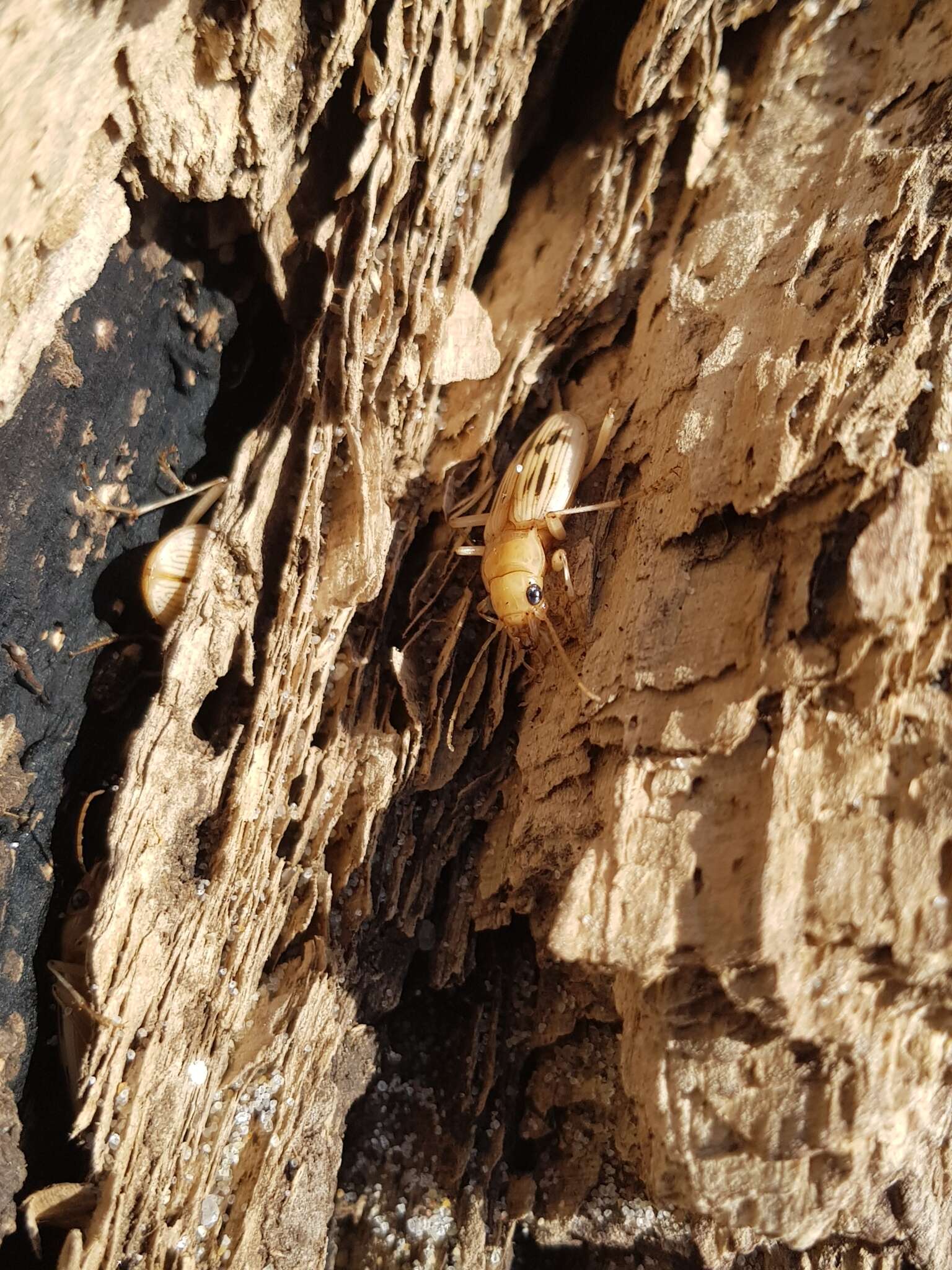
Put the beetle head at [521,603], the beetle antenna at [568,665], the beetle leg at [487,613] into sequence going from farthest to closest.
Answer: the beetle leg at [487,613] < the beetle head at [521,603] < the beetle antenna at [568,665]

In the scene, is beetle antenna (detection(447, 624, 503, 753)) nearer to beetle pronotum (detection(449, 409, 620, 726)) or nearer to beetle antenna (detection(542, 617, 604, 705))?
beetle pronotum (detection(449, 409, 620, 726))

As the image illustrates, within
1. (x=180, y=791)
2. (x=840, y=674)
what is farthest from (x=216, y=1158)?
(x=840, y=674)

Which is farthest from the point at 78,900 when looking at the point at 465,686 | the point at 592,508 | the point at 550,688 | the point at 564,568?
the point at 592,508

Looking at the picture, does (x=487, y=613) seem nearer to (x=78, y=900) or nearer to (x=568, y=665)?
(x=568, y=665)

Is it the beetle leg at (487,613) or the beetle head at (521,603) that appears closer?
the beetle head at (521,603)

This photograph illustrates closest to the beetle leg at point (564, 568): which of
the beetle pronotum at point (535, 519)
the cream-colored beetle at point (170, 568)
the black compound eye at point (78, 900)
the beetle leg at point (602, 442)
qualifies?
the beetle pronotum at point (535, 519)

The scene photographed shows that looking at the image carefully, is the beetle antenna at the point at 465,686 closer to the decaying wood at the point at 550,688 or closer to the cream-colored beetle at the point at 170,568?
the decaying wood at the point at 550,688
